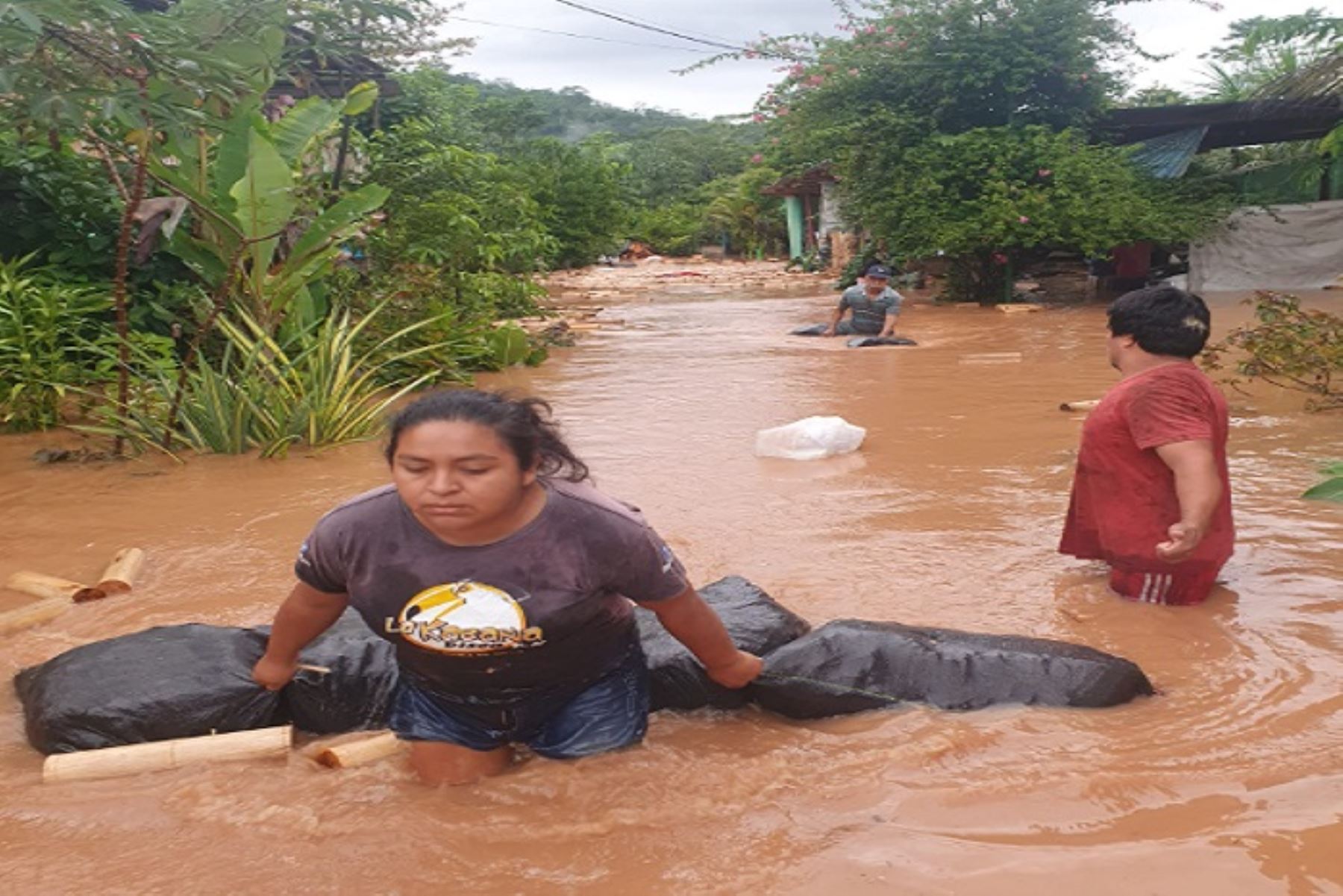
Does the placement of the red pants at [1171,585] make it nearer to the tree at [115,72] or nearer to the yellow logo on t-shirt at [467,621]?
the yellow logo on t-shirt at [467,621]

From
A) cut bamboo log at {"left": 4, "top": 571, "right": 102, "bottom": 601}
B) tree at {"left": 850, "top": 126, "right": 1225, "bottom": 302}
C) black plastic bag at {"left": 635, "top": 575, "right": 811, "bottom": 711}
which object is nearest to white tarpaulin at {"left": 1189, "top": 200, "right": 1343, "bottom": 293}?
tree at {"left": 850, "top": 126, "right": 1225, "bottom": 302}

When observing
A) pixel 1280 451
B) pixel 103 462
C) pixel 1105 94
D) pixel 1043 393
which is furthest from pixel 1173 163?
pixel 103 462

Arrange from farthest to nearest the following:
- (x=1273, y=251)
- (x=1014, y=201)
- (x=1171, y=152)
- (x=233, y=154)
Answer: (x=1273, y=251), (x=1171, y=152), (x=1014, y=201), (x=233, y=154)

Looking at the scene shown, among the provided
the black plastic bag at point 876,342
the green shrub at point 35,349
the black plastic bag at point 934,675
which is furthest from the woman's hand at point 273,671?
the black plastic bag at point 876,342

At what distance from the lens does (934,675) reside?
2988 millimetres

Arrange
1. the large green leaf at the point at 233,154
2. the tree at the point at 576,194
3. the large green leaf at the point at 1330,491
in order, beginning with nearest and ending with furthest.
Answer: the large green leaf at the point at 1330,491, the large green leaf at the point at 233,154, the tree at the point at 576,194

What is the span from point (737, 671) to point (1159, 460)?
166cm

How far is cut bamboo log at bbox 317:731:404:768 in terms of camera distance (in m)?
2.74

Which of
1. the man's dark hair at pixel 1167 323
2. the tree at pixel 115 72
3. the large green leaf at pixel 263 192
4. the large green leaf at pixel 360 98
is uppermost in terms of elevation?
the large green leaf at pixel 360 98

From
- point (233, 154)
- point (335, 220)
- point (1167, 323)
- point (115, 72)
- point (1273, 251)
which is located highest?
point (115, 72)

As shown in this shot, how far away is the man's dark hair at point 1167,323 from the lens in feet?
11.7

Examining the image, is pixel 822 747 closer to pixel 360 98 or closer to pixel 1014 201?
pixel 360 98

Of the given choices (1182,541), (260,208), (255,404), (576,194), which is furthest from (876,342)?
(576,194)

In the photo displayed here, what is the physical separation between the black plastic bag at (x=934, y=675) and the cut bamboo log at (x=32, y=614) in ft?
7.83
